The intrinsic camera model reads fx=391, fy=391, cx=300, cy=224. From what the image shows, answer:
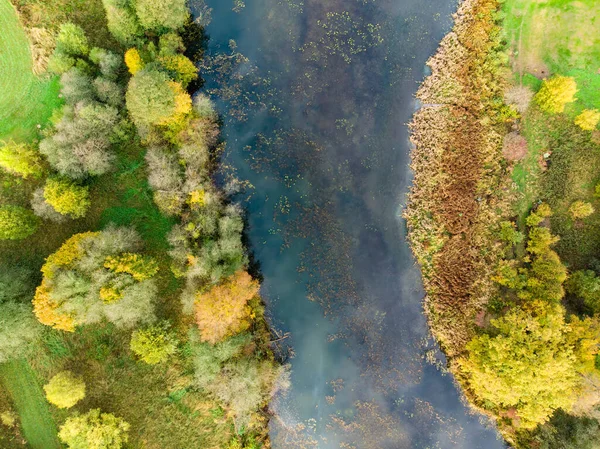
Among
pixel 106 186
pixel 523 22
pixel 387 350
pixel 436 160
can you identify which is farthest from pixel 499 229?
pixel 106 186

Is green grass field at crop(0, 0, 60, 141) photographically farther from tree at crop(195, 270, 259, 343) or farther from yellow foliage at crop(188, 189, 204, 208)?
tree at crop(195, 270, 259, 343)

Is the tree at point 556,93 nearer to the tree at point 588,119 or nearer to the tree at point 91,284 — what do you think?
the tree at point 588,119

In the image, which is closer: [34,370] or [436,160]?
[34,370]

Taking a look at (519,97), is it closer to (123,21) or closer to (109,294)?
(123,21)

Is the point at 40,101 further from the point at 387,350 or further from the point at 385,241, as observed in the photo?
the point at 387,350

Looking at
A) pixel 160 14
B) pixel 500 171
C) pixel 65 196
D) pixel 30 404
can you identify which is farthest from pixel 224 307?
pixel 500 171

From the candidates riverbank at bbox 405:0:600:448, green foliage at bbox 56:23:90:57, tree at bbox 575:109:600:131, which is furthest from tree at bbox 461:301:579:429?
green foliage at bbox 56:23:90:57
